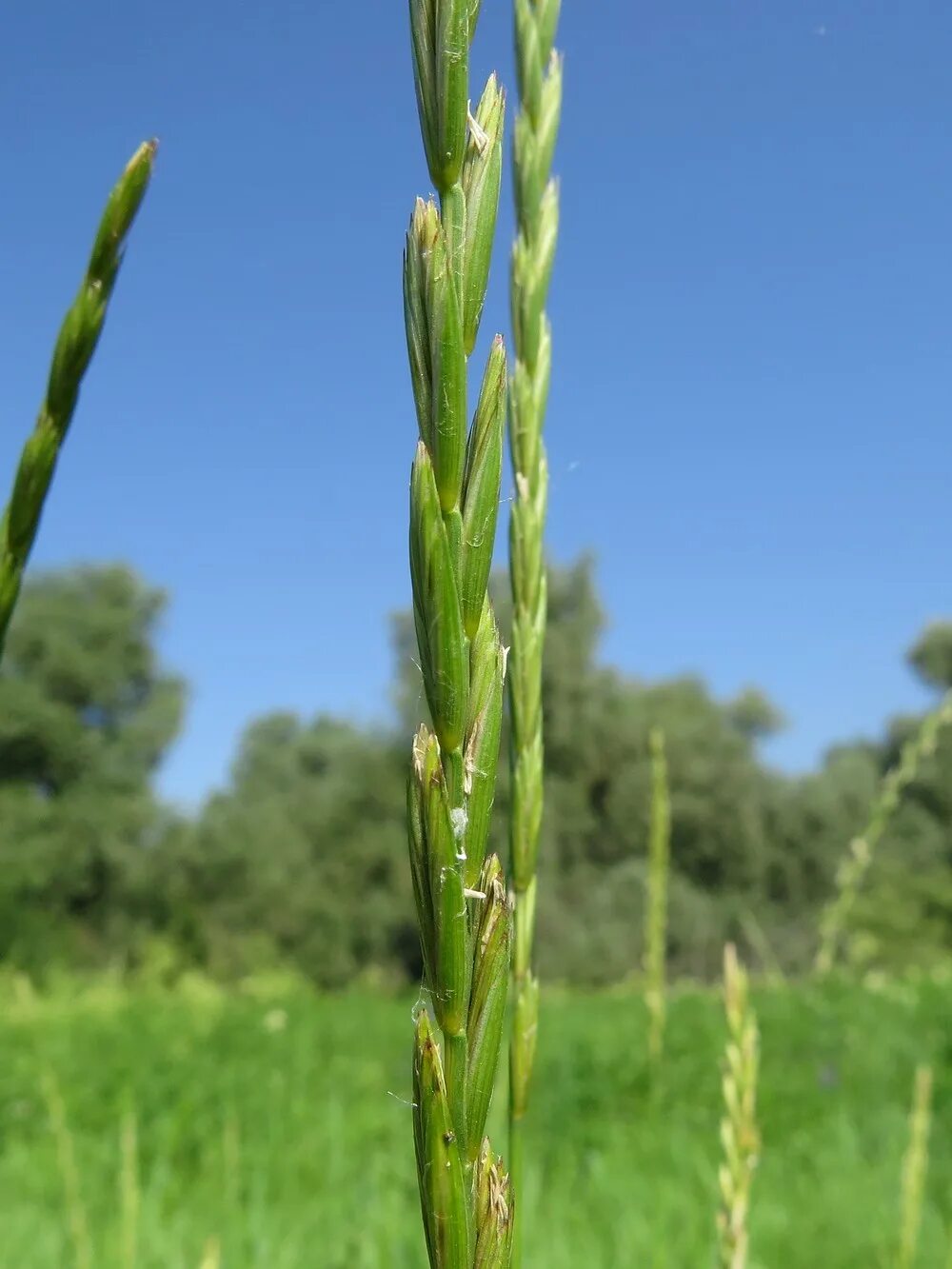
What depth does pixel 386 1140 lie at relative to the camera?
325 centimetres

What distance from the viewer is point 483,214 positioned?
30 centimetres

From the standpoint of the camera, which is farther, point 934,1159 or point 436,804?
point 934,1159

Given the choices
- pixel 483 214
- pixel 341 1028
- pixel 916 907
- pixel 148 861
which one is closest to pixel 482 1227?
pixel 483 214

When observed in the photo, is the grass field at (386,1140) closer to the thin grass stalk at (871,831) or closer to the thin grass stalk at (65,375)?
the thin grass stalk at (871,831)

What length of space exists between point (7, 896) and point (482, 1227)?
15.0m

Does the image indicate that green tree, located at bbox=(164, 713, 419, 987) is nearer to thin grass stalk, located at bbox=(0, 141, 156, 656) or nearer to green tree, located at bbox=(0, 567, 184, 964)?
green tree, located at bbox=(0, 567, 184, 964)

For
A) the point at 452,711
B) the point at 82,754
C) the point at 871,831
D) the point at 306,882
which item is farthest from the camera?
the point at 82,754

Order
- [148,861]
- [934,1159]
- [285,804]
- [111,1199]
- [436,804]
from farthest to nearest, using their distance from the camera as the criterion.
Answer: [285,804]
[148,861]
[934,1159]
[111,1199]
[436,804]

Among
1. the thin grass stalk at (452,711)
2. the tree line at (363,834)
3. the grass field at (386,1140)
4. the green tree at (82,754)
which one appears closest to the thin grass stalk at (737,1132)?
the thin grass stalk at (452,711)

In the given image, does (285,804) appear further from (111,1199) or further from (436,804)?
(436,804)

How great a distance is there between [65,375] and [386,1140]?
328 centimetres

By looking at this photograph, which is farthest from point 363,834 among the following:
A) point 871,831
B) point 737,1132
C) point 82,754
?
point 737,1132

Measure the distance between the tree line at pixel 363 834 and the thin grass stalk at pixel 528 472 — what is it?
13980 millimetres

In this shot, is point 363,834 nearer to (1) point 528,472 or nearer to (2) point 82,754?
(2) point 82,754
